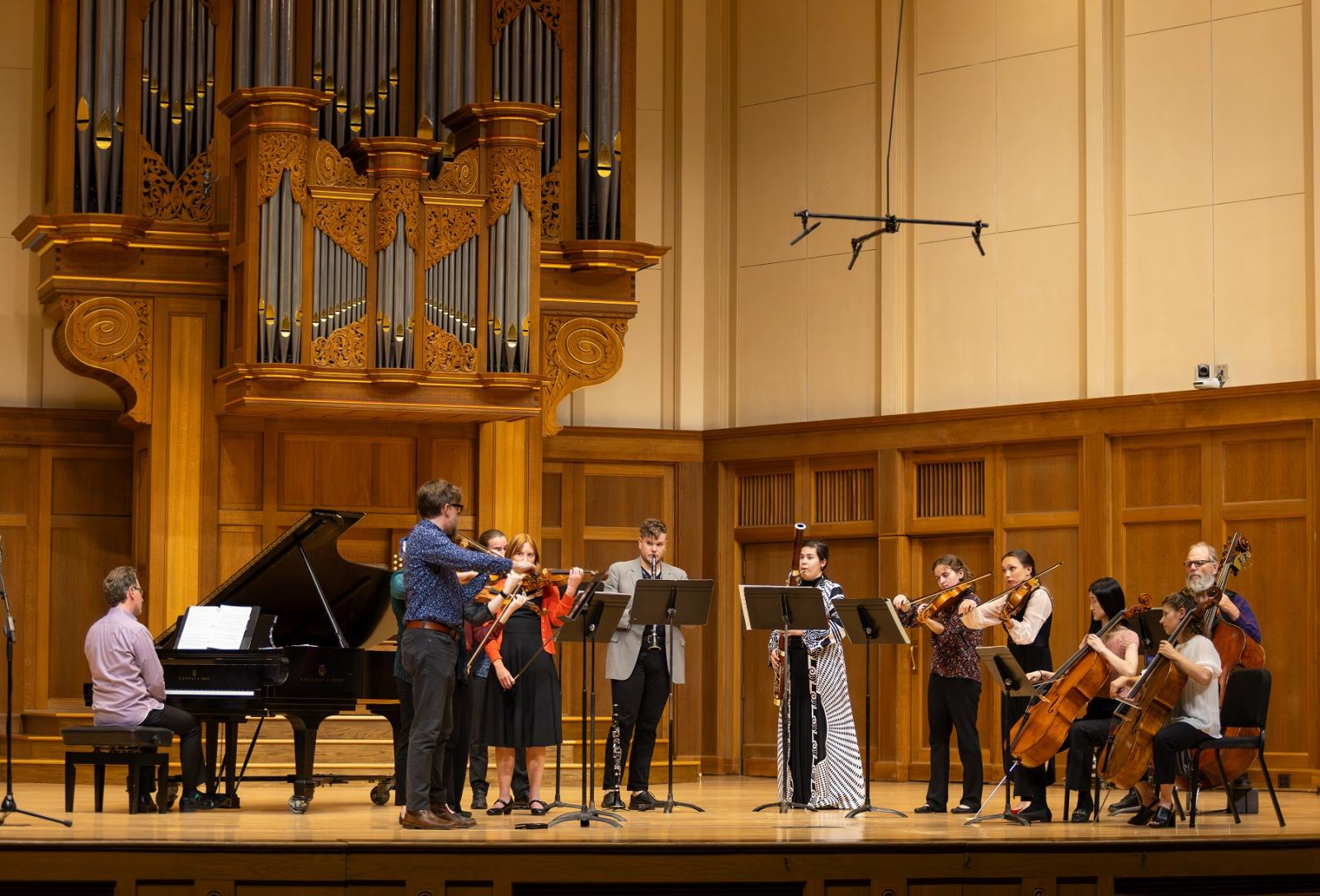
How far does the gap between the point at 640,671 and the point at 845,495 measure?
12.9 ft

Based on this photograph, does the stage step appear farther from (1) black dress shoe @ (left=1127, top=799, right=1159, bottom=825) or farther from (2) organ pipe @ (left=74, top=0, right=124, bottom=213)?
(1) black dress shoe @ (left=1127, top=799, right=1159, bottom=825)

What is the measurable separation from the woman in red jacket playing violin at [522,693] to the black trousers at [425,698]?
0.78 metres

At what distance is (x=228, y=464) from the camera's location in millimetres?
12016

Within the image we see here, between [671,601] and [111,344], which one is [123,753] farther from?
[111,344]

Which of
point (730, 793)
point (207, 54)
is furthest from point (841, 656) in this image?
point (207, 54)

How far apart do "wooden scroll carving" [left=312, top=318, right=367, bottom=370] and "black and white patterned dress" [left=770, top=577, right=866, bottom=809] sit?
3.44 m

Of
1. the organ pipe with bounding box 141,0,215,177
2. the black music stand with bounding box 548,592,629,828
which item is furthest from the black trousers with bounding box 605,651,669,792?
the organ pipe with bounding box 141,0,215,177

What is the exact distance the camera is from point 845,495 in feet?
42.6

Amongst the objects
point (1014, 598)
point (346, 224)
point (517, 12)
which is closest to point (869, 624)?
point (1014, 598)

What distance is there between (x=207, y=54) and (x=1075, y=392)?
590 cm

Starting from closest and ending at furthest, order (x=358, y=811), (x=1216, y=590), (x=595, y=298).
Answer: (x=1216, y=590) → (x=358, y=811) → (x=595, y=298)

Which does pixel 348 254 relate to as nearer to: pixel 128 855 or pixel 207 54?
pixel 207 54

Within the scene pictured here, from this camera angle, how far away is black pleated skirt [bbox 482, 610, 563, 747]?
337 inches

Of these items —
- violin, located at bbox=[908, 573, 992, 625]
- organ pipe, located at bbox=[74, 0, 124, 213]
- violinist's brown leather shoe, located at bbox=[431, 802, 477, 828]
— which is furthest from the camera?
organ pipe, located at bbox=[74, 0, 124, 213]
